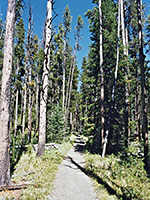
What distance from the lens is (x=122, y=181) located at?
21.3ft

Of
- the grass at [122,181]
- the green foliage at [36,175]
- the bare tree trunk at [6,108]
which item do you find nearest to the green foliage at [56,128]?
the grass at [122,181]

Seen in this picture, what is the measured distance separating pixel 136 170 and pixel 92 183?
108 inches

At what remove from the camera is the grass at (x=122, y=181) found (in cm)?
517

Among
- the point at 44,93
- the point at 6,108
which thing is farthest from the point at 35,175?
the point at 44,93

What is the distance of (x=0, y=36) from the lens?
16328 millimetres

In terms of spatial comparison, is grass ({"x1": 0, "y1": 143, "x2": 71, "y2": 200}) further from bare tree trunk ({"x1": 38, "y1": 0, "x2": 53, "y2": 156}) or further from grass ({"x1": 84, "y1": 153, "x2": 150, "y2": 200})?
grass ({"x1": 84, "y1": 153, "x2": 150, "y2": 200})

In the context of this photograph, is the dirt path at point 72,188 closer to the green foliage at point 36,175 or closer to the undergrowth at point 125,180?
the green foliage at point 36,175

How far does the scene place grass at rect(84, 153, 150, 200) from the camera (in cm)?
517

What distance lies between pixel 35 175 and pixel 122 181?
12.3 ft

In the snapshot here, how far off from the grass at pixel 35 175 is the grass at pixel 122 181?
1.82 m

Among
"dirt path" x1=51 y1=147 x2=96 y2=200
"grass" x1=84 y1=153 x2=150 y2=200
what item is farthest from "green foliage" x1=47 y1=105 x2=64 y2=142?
"dirt path" x1=51 y1=147 x2=96 y2=200

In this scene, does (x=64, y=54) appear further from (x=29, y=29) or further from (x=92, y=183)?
(x=92, y=183)

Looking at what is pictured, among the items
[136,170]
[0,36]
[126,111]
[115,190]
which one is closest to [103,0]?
[126,111]

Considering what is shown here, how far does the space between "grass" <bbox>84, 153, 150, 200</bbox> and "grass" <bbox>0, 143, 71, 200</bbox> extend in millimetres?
1825
